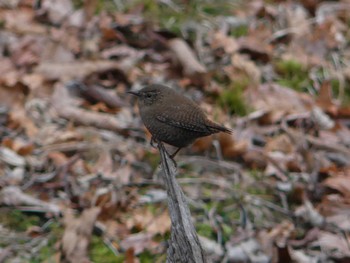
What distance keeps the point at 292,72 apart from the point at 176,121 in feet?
9.93

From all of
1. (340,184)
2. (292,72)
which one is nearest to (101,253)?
(340,184)

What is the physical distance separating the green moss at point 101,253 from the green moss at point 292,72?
2.84 metres

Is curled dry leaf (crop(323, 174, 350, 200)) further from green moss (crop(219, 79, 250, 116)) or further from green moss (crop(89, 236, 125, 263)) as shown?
green moss (crop(89, 236, 125, 263))

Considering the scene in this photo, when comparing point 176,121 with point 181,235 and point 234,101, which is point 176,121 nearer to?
point 181,235

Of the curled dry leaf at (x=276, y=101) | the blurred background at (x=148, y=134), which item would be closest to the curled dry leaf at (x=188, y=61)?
the blurred background at (x=148, y=134)

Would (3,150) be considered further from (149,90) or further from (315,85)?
(315,85)

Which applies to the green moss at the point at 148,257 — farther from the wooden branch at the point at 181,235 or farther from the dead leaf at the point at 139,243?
the wooden branch at the point at 181,235

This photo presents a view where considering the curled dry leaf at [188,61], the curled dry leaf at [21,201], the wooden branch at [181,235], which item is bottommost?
the curled dry leaf at [188,61]

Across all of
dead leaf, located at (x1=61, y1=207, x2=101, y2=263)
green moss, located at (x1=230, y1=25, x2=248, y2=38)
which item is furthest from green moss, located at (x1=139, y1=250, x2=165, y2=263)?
green moss, located at (x1=230, y1=25, x2=248, y2=38)

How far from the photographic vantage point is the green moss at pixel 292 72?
6434 millimetres

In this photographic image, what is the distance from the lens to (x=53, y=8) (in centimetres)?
659

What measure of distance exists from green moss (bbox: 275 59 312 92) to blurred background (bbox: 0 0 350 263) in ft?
0.06

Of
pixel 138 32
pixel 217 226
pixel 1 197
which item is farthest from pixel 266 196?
pixel 138 32

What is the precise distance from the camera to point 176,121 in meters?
3.82
